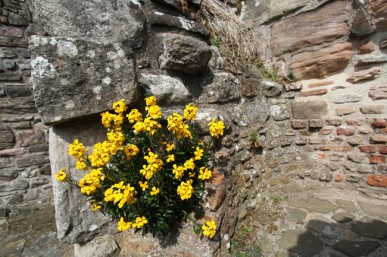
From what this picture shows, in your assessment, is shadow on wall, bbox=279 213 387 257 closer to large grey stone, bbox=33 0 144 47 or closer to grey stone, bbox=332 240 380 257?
grey stone, bbox=332 240 380 257

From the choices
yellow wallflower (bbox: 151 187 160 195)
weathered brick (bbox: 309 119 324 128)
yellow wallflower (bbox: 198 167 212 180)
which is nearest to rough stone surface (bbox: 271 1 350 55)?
weathered brick (bbox: 309 119 324 128)

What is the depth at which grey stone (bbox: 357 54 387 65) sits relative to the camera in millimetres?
2182

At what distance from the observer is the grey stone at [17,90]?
3146mm

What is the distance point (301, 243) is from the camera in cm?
184

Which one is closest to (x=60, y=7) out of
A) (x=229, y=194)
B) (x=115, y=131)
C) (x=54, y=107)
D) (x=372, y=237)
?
(x=54, y=107)

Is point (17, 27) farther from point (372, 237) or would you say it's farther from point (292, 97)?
point (372, 237)

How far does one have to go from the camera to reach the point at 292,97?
2766 millimetres

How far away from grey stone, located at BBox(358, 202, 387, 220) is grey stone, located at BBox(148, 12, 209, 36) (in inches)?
94.4

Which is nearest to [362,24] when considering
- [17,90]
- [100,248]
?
[100,248]

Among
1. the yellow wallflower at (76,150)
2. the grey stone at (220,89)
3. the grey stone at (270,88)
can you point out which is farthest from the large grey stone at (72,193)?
the grey stone at (270,88)

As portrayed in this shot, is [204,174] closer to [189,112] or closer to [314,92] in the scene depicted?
[189,112]

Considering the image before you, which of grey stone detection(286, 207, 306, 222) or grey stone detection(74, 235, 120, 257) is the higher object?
grey stone detection(74, 235, 120, 257)

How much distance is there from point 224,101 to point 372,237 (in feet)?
5.58

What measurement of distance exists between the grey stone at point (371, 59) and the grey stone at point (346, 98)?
0.34m
